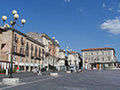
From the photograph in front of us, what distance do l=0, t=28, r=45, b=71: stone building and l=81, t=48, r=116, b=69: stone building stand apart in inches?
2586

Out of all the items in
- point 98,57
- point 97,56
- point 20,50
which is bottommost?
point 98,57

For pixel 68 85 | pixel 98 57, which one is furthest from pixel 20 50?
pixel 98 57

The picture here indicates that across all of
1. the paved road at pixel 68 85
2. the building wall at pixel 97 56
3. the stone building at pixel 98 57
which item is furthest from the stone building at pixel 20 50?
the building wall at pixel 97 56

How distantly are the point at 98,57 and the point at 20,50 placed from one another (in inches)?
3411

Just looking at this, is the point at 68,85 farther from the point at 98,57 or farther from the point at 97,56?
the point at 97,56

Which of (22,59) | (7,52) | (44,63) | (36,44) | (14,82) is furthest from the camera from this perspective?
(44,63)

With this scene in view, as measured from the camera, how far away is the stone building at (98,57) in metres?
123

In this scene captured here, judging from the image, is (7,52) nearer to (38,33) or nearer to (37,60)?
(37,60)

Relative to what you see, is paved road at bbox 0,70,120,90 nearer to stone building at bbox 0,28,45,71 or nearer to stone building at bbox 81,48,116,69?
stone building at bbox 0,28,45,71

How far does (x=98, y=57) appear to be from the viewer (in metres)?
127

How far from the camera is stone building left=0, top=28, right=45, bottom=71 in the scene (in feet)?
152

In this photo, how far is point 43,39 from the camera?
7344cm

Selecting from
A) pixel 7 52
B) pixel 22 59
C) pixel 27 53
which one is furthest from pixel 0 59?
pixel 27 53

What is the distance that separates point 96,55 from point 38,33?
224 feet
